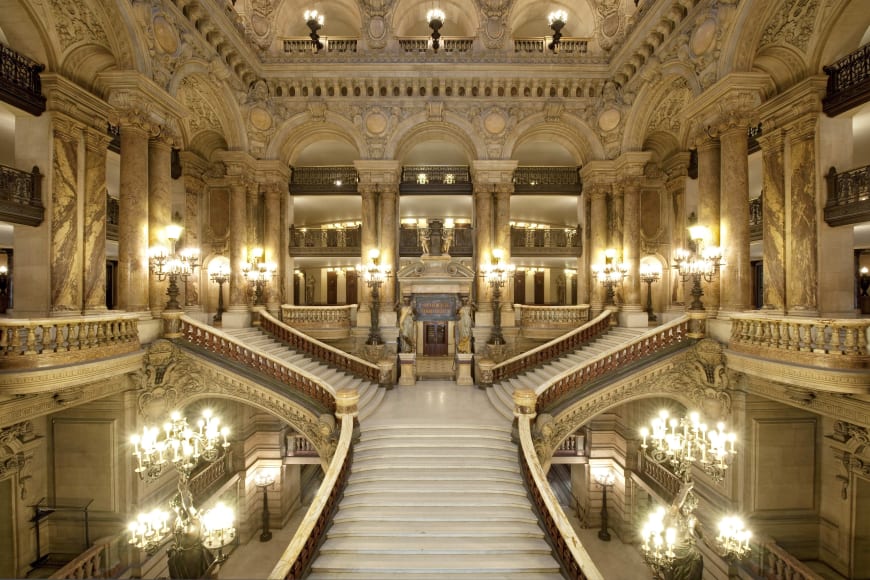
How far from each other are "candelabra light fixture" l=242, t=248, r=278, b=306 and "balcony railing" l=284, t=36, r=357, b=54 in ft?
26.7

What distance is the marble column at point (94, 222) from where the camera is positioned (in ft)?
33.1

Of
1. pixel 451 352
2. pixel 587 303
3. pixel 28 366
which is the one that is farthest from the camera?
pixel 587 303

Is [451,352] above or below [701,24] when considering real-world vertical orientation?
below

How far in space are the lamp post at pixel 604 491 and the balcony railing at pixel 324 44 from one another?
18.7 m

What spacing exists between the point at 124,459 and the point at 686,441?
1182cm

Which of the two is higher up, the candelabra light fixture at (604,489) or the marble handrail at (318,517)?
the marble handrail at (318,517)

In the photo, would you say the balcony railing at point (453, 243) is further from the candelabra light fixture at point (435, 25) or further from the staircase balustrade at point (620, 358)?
the staircase balustrade at point (620, 358)

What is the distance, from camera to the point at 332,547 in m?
6.77

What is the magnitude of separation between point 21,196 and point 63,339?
4194 mm

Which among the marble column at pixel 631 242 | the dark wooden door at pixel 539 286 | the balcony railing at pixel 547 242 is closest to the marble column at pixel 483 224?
the balcony railing at pixel 547 242

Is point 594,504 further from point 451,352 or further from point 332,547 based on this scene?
point 332,547

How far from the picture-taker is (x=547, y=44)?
631 inches

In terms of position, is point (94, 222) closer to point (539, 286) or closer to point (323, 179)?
point (323, 179)

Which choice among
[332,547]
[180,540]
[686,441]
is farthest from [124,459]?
[686,441]
